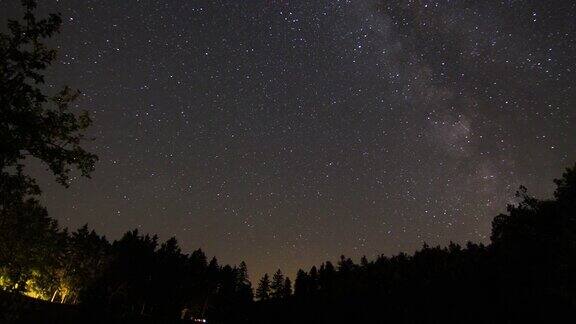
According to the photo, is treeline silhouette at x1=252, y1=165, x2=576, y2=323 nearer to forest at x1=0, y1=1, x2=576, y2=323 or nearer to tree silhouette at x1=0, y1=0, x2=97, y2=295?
forest at x1=0, y1=1, x2=576, y2=323

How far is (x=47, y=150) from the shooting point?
11.5m

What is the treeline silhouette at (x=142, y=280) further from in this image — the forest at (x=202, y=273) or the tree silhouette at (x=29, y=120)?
the tree silhouette at (x=29, y=120)

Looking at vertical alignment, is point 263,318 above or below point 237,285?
below

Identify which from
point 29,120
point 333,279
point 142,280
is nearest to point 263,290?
point 333,279

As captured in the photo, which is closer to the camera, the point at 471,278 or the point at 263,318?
the point at 471,278

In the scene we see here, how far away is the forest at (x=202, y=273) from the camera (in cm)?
1136

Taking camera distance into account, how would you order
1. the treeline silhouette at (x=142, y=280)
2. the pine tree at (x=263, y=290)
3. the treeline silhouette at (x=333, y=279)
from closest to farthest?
1. the treeline silhouette at (x=333, y=279)
2. the treeline silhouette at (x=142, y=280)
3. the pine tree at (x=263, y=290)

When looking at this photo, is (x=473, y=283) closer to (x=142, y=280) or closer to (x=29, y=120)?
(x=142, y=280)

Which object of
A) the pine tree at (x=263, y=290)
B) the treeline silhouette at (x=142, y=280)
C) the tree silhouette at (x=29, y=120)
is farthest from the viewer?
the pine tree at (x=263, y=290)

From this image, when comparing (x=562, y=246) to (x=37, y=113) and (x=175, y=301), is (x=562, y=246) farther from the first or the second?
(x=175, y=301)

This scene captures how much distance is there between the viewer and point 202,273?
319 feet

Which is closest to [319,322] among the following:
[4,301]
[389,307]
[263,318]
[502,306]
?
[389,307]

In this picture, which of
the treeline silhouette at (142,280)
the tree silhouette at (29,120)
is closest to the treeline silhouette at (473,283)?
the treeline silhouette at (142,280)

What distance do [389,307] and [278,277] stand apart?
55689 millimetres
